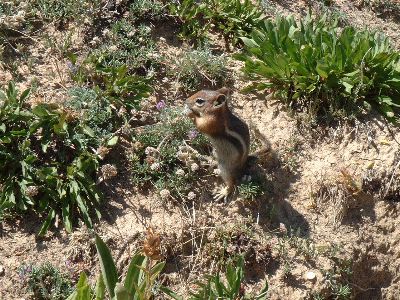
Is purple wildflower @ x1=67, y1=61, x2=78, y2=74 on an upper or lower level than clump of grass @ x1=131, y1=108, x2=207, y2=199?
upper

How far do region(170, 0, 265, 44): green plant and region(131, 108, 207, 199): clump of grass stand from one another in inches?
55.3

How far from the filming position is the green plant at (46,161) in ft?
18.0

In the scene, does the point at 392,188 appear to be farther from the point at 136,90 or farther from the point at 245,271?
the point at 136,90

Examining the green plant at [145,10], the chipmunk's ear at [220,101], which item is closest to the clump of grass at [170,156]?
the chipmunk's ear at [220,101]

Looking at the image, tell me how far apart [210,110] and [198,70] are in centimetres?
144

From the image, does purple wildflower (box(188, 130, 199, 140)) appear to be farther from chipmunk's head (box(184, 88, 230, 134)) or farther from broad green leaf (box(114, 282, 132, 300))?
broad green leaf (box(114, 282, 132, 300))

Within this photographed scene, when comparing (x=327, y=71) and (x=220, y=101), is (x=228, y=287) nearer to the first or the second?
(x=220, y=101)

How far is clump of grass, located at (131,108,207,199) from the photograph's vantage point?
5.95 m

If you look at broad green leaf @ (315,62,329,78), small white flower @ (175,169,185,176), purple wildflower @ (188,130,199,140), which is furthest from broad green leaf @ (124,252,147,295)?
broad green leaf @ (315,62,329,78)

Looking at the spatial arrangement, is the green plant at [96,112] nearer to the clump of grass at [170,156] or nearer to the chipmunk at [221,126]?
the clump of grass at [170,156]

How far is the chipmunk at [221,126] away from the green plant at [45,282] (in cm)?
181

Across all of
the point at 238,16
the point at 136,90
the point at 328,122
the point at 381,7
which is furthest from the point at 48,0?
the point at 381,7

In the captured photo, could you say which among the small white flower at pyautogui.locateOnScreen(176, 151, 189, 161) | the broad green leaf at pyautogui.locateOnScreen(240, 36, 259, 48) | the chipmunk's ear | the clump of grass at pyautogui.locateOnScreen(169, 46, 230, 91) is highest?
the chipmunk's ear

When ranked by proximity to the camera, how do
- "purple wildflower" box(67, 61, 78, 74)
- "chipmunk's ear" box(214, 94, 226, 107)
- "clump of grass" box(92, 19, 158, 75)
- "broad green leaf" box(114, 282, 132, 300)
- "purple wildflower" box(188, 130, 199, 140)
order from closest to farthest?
"broad green leaf" box(114, 282, 132, 300) < "chipmunk's ear" box(214, 94, 226, 107) < "purple wildflower" box(188, 130, 199, 140) < "purple wildflower" box(67, 61, 78, 74) < "clump of grass" box(92, 19, 158, 75)
